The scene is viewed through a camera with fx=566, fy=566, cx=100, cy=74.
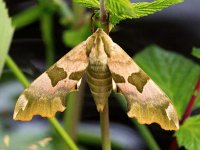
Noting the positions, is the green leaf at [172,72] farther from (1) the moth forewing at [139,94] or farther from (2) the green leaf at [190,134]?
(1) the moth forewing at [139,94]

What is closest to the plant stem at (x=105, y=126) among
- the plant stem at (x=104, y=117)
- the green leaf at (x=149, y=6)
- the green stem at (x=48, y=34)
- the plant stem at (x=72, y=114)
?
the plant stem at (x=104, y=117)

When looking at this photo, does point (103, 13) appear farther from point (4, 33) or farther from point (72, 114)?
point (72, 114)

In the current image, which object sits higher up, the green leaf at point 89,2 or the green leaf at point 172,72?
the green leaf at point 89,2

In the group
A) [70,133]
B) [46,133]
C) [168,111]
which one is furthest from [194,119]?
[46,133]

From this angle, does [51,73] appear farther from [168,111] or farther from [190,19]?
[190,19]

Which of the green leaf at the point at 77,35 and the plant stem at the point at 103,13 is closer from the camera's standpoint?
the plant stem at the point at 103,13

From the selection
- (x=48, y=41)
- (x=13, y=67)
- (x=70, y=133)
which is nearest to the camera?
(x=13, y=67)
